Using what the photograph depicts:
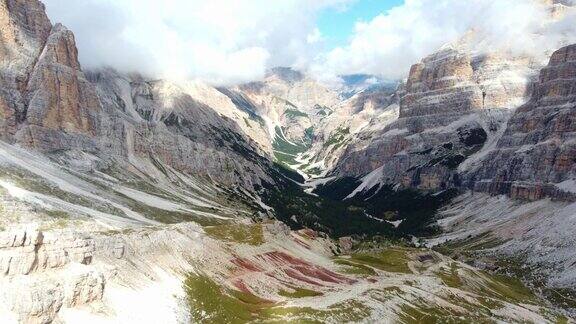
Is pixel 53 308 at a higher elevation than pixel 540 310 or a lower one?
higher

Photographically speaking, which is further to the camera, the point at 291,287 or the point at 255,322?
the point at 291,287

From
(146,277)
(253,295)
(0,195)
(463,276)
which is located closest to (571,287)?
(463,276)

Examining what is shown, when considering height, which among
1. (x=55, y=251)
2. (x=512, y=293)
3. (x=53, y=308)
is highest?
(x=55, y=251)

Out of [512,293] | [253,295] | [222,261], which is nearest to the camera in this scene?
[253,295]

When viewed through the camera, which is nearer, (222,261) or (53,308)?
(53,308)

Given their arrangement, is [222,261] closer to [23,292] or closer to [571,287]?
[23,292]

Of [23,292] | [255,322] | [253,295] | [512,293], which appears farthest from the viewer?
[512,293]

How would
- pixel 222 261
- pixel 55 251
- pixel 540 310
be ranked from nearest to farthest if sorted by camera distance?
1. pixel 55 251
2. pixel 222 261
3. pixel 540 310

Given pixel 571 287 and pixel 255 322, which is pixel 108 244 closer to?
pixel 255 322

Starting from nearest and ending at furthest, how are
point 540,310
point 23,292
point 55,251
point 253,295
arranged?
point 23,292 → point 55,251 → point 253,295 → point 540,310

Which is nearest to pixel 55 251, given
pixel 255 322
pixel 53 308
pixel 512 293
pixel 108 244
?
pixel 53 308
